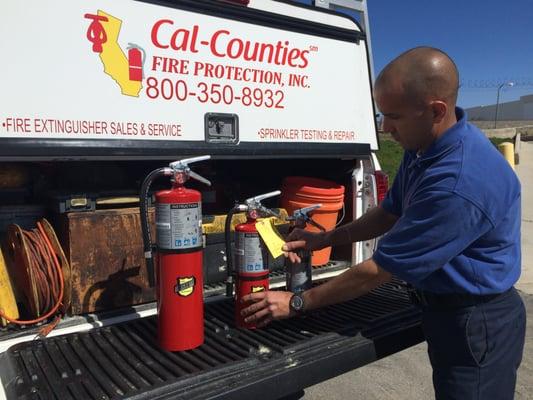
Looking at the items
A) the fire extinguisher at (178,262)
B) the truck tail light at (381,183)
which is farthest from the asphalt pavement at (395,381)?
the fire extinguisher at (178,262)

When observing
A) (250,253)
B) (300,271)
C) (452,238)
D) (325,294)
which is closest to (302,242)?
(300,271)

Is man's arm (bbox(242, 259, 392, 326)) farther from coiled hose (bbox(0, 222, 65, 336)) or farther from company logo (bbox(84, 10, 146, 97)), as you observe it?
company logo (bbox(84, 10, 146, 97))

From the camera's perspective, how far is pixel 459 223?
1.84m

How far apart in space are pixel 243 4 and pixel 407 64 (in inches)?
49.0

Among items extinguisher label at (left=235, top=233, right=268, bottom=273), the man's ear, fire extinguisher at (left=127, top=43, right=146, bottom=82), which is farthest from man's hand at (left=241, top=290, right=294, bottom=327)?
fire extinguisher at (left=127, top=43, right=146, bottom=82)

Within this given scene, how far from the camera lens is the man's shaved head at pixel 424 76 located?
1.87m

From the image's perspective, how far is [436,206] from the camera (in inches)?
73.0

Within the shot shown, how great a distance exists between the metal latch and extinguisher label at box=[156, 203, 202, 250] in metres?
0.57

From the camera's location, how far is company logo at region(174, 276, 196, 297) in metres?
2.15

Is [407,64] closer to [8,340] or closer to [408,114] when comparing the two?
[408,114]

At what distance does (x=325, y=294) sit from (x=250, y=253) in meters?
0.41

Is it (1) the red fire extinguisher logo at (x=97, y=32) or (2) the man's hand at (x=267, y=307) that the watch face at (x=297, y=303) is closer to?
(2) the man's hand at (x=267, y=307)

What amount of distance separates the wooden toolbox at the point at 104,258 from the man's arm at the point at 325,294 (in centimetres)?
66

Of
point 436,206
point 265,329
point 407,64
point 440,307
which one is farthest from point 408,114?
point 265,329
